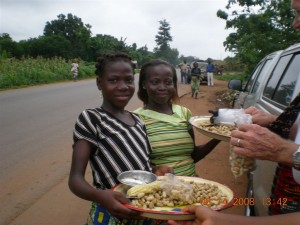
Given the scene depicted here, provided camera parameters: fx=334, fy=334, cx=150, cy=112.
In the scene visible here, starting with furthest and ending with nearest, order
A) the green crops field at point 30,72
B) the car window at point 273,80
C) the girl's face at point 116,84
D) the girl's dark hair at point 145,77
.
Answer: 1. the green crops field at point 30,72
2. the car window at point 273,80
3. the girl's dark hair at point 145,77
4. the girl's face at point 116,84

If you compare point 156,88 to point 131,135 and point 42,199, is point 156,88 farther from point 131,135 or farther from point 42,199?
point 42,199

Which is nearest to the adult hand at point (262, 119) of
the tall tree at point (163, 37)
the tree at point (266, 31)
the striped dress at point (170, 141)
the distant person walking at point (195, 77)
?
the striped dress at point (170, 141)

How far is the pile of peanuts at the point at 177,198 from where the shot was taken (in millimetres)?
1661

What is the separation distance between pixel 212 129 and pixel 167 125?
0.31 metres

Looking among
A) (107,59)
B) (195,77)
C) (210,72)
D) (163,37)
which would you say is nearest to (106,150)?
(107,59)

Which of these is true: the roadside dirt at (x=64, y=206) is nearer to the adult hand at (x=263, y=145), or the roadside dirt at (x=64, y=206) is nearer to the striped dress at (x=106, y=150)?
the striped dress at (x=106, y=150)

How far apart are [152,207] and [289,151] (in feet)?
2.27

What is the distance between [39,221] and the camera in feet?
11.8

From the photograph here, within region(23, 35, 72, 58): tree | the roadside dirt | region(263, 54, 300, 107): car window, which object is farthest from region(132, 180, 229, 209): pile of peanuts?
region(23, 35, 72, 58): tree

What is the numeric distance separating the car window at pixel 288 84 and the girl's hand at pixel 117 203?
157 cm

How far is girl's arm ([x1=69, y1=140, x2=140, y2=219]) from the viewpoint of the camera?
5.22ft

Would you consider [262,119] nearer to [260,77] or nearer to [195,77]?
[260,77]

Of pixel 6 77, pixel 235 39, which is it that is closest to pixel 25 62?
pixel 6 77

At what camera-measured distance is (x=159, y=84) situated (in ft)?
8.21
